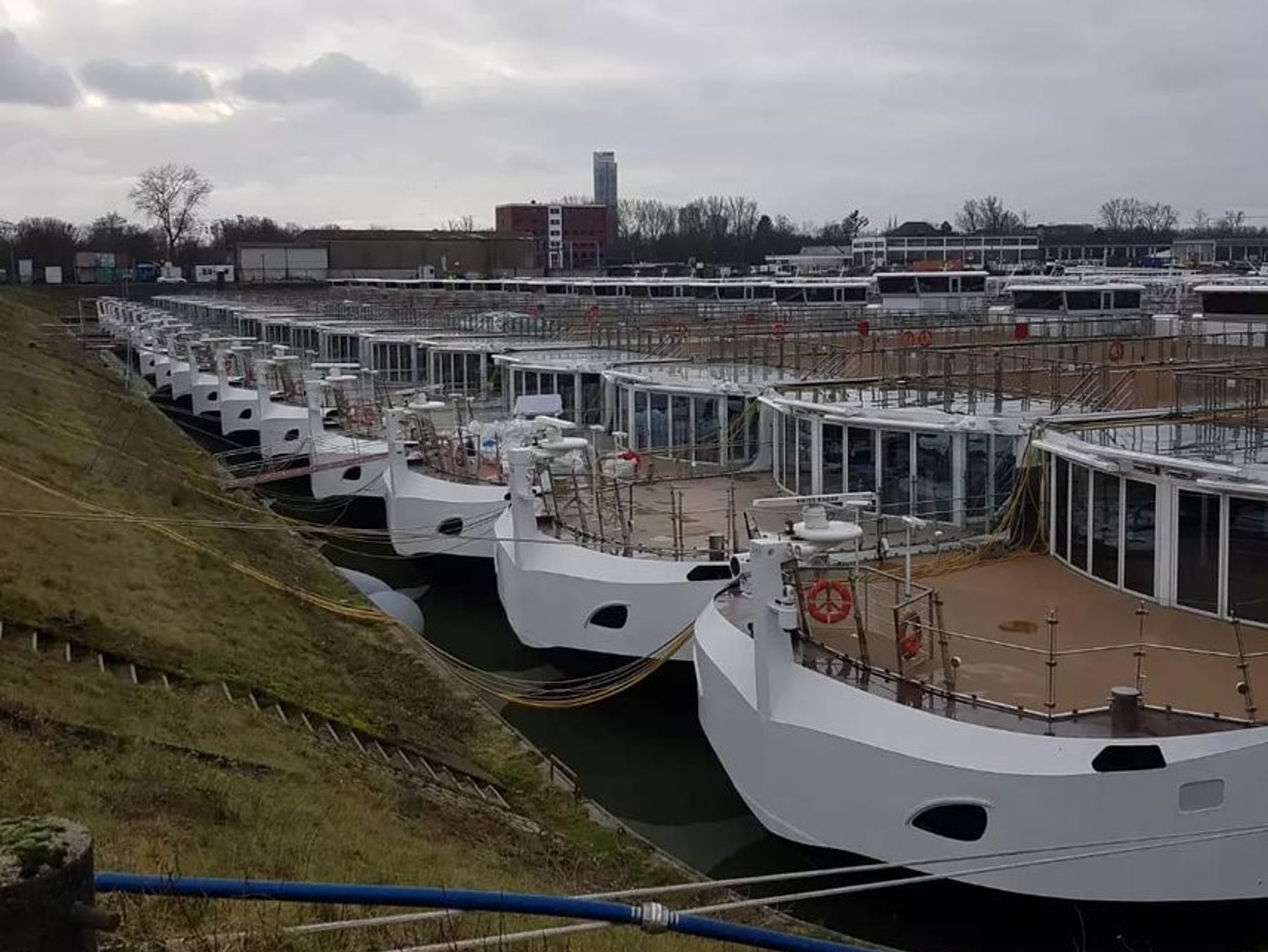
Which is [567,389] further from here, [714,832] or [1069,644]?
[1069,644]

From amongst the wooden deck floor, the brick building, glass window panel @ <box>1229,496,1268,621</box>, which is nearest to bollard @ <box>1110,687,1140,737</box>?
the wooden deck floor

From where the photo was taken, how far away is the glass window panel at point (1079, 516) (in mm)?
18125

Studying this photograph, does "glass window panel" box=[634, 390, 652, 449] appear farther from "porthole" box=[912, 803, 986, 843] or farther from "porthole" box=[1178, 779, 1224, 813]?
"porthole" box=[1178, 779, 1224, 813]

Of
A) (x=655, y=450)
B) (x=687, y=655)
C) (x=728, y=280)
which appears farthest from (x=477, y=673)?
(x=728, y=280)

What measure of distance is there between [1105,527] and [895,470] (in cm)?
562

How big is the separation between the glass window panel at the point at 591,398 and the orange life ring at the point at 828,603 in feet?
66.2

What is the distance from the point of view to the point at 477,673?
2425 centimetres

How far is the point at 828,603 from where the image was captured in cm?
1622

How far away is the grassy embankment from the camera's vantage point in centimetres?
1183

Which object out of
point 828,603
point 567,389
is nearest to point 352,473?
point 567,389

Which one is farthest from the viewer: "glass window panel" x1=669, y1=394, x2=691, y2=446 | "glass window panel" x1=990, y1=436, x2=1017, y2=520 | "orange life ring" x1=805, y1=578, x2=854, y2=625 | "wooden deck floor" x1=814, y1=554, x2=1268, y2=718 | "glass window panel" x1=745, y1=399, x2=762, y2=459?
"glass window panel" x1=669, y1=394, x2=691, y2=446

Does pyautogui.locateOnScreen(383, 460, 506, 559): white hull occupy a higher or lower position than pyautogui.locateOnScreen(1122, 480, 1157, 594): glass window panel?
lower

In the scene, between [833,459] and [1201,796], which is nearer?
[1201,796]

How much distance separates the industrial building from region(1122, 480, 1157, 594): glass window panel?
387ft
